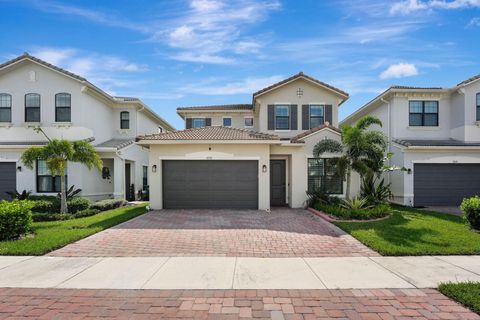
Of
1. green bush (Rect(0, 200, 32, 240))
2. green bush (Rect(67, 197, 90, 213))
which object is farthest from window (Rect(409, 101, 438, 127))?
green bush (Rect(0, 200, 32, 240))

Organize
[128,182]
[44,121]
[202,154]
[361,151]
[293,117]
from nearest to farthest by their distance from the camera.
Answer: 1. [361,151]
2. [202,154]
3. [44,121]
4. [293,117]
5. [128,182]

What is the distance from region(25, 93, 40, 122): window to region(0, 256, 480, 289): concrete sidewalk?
41.4 feet

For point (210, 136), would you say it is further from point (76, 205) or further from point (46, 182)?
point (46, 182)

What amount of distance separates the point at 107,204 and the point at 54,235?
5.95 m

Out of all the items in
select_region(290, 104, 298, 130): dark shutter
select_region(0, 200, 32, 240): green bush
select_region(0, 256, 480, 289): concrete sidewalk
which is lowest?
select_region(0, 256, 480, 289): concrete sidewalk

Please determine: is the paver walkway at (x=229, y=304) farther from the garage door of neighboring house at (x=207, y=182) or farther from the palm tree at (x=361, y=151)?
the garage door of neighboring house at (x=207, y=182)

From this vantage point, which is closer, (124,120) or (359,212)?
(359,212)

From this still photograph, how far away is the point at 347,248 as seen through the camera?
7.34 meters

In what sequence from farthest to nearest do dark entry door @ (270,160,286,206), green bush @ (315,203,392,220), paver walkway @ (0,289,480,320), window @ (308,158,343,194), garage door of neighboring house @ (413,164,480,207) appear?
garage door of neighboring house @ (413,164,480,207) → dark entry door @ (270,160,286,206) → window @ (308,158,343,194) → green bush @ (315,203,392,220) → paver walkway @ (0,289,480,320)

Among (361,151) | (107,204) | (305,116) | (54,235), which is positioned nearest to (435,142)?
(361,151)

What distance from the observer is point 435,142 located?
16031 mm

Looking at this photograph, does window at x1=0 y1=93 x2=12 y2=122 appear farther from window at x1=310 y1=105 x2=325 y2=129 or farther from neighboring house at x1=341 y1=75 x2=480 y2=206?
neighboring house at x1=341 y1=75 x2=480 y2=206

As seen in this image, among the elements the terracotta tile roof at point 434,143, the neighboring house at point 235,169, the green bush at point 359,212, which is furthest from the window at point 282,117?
the green bush at point 359,212

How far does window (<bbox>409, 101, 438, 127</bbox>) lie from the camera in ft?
54.8
